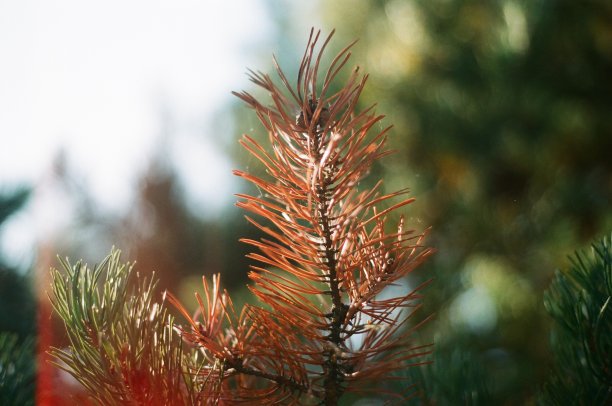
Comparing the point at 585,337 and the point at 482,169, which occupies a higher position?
the point at 482,169

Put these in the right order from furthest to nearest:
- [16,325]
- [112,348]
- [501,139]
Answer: [501,139] → [16,325] → [112,348]

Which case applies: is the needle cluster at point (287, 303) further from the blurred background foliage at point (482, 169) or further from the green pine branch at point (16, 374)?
the blurred background foliage at point (482, 169)

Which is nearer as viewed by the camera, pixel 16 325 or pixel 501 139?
pixel 16 325

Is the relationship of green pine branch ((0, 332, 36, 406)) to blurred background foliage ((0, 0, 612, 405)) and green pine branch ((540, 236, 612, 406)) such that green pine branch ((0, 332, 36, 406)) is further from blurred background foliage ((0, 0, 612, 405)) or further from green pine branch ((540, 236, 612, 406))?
blurred background foliage ((0, 0, 612, 405))

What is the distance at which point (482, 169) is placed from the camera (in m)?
1.11

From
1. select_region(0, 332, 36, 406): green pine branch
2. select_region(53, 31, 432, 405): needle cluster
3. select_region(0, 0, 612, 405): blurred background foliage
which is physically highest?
select_region(0, 0, 612, 405): blurred background foliage

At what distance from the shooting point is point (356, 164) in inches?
9.4

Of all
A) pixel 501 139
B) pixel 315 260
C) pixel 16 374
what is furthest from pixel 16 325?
pixel 501 139

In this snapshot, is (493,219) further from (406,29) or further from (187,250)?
(187,250)

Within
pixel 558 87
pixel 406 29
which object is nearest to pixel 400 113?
pixel 406 29

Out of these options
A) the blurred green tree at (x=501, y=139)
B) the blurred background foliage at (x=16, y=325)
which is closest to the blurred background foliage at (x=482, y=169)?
the blurred green tree at (x=501, y=139)

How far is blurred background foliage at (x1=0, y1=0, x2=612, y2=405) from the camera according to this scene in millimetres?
851

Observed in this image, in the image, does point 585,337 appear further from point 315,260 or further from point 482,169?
point 482,169

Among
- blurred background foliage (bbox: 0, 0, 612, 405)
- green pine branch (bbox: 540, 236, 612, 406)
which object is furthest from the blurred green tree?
green pine branch (bbox: 540, 236, 612, 406)
